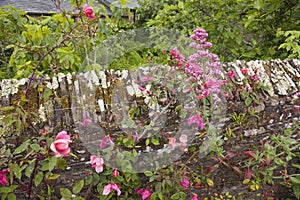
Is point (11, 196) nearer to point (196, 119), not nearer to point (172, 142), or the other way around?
point (172, 142)

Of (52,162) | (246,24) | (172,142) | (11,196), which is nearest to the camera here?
(52,162)

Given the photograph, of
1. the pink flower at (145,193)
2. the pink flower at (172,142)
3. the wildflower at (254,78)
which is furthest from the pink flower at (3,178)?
the wildflower at (254,78)

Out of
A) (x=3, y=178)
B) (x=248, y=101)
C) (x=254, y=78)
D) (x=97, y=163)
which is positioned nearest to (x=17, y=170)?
(x=3, y=178)

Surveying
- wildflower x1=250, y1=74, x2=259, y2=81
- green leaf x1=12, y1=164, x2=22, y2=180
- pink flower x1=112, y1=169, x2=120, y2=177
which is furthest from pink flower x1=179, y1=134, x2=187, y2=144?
green leaf x1=12, y1=164, x2=22, y2=180

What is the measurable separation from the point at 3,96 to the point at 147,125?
2.56ft

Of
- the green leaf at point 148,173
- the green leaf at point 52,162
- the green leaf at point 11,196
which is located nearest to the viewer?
the green leaf at point 52,162

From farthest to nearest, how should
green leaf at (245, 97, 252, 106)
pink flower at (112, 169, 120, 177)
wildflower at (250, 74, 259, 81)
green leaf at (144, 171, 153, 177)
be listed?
1. wildflower at (250, 74, 259, 81)
2. green leaf at (245, 97, 252, 106)
3. green leaf at (144, 171, 153, 177)
4. pink flower at (112, 169, 120, 177)

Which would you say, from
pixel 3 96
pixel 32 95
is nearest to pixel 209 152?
pixel 32 95

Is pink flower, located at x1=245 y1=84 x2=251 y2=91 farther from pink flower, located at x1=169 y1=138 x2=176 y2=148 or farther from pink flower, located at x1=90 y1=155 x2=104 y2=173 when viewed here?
pink flower, located at x1=90 y1=155 x2=104 y2=173

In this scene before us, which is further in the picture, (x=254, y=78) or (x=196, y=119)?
(x=254, y=78)

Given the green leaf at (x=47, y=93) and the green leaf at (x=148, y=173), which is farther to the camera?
the green leaf at (x=148, y=173)

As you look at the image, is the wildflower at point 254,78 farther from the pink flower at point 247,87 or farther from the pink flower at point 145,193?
the pink flower at point 145,193

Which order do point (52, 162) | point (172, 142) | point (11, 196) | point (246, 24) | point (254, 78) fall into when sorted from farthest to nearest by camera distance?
point (246, 24)
point (254, 78)
point (172, 142)
point (11, 196)
point (52, 162)

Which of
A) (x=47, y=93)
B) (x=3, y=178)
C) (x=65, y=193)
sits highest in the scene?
(x=47, y=93)
